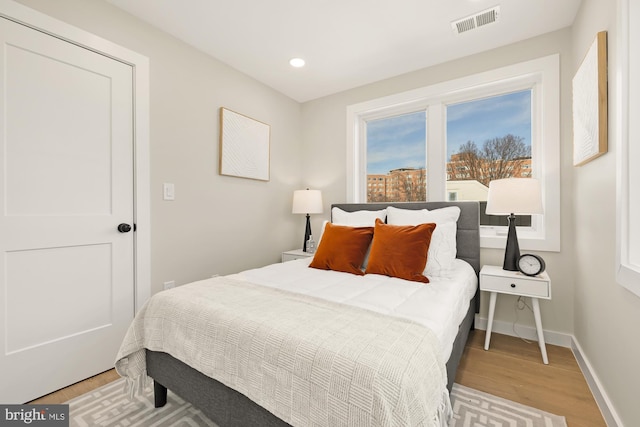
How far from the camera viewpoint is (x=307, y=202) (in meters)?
3.36

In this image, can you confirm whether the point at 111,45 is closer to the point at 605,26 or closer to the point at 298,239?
the point at 298,239

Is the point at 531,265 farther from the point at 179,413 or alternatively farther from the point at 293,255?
the point at 179,413

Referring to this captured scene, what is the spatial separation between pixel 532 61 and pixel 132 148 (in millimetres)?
3285

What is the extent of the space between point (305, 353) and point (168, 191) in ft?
6.39

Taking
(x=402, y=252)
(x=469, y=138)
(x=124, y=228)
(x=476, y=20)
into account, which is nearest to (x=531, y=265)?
(x=402, y=252)

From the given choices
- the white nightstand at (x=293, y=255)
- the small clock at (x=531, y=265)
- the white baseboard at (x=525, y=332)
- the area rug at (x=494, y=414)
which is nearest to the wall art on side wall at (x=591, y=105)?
the small clock at (x=531, y=265)

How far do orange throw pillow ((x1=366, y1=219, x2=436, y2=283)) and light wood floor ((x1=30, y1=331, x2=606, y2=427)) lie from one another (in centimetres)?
75

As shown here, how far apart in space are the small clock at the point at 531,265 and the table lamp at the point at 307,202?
1985 mm

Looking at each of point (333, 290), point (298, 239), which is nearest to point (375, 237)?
point (333, 290)

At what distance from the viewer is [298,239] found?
3.81 m

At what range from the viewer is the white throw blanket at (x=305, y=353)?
86 centimetres

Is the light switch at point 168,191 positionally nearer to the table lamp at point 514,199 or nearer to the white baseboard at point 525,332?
the table lamp at point 514,199

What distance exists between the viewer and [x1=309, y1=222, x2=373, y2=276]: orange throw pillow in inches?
86.1

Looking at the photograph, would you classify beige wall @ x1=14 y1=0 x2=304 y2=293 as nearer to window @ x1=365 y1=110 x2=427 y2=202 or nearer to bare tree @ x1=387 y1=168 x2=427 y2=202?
window @ x1=365 y1=110 x2=427 y2=202
